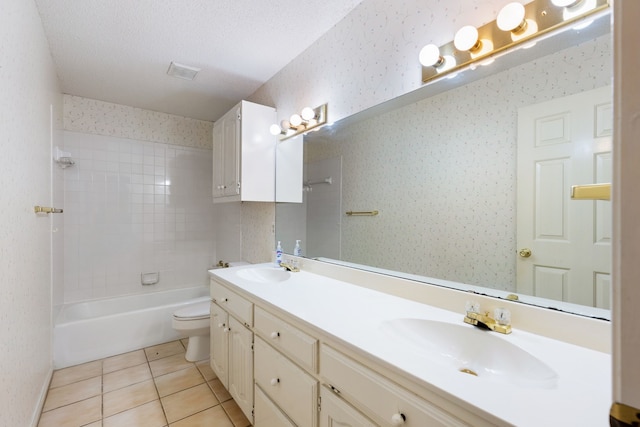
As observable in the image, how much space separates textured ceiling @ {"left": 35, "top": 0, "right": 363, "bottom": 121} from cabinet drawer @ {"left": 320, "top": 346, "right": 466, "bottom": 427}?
1.77 m

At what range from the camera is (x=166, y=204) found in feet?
10.8

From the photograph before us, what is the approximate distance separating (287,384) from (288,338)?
19 centimetres

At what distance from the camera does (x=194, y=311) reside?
7.82ft

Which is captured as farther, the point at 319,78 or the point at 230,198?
the point at 230,198

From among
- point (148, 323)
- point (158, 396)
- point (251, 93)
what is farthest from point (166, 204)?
point (158, 396)

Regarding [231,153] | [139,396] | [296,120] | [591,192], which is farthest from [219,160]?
[591,192]

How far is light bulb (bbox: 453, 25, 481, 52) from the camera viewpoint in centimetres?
106

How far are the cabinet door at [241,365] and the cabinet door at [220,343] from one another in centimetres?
7

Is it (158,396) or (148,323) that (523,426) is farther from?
(148,323)

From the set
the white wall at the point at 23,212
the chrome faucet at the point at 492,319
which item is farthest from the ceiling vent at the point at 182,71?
the chrome faucet at the point at 492,319

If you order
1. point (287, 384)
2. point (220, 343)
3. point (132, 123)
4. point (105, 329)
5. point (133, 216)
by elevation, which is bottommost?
point (105, 329)

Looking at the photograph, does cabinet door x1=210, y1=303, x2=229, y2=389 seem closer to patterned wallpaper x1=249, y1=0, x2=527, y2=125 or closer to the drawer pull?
the drawer pull

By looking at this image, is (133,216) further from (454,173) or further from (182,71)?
(454,173)

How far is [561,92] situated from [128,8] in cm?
209
